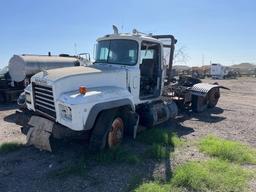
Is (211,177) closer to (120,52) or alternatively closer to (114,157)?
(114,157)

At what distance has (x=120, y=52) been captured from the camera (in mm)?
7137

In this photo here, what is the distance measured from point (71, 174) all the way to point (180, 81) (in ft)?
24.3

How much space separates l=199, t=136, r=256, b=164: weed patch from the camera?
5824 millimetres

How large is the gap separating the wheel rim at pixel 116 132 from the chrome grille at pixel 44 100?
1.24m

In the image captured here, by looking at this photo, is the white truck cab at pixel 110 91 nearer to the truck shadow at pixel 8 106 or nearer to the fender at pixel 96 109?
the fender at pixel 96 109

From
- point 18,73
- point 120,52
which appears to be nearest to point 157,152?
point 120,52

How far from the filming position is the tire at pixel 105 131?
18.3 feet

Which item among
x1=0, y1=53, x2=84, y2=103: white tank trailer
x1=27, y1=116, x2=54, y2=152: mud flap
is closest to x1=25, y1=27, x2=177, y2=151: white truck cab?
x1=27, y1=116, x2=54, y2=152: mud flap

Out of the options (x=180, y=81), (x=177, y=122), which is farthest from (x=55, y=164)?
(x=180, y=81)

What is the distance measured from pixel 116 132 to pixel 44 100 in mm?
1653

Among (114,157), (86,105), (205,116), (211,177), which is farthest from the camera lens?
(205,116)

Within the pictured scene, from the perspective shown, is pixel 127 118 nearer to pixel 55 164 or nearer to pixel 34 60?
pixel 55 164

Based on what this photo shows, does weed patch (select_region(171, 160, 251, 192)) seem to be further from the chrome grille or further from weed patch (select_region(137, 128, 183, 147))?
the chrome grille

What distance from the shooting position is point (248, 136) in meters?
7.64
